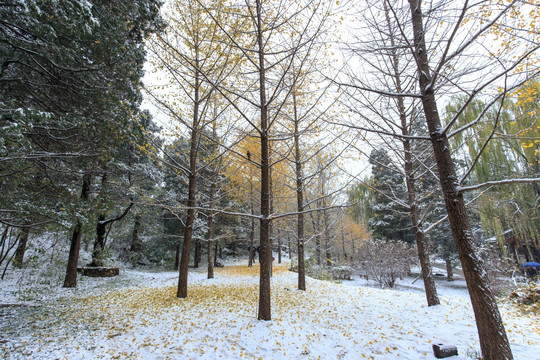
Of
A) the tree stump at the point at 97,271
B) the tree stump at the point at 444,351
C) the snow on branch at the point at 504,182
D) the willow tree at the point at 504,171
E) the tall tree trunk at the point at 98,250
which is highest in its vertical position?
the willow tree at the point at 504,171

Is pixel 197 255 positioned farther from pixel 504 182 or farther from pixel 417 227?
pixel 504 182

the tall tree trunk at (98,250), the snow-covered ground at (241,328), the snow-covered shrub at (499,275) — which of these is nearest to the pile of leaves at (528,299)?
the snow-covered ground at (241,328)

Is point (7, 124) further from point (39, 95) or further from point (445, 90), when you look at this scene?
point (445, 90)

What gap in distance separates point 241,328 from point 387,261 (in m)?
10.7

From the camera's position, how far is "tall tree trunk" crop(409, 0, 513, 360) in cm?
237

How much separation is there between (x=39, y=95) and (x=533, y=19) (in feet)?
27.3

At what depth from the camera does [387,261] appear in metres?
12.4

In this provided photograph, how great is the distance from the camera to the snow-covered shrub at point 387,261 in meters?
12.4

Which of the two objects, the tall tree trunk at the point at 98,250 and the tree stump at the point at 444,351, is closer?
the tree stump at the point at 444,351

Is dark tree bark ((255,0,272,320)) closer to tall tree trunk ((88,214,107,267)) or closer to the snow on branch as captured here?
the snow on branch

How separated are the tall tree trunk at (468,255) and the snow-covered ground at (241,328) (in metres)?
0.98

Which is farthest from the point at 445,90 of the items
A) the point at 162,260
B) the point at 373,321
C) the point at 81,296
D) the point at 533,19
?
the point at 162,260

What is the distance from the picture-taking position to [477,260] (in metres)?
2.52

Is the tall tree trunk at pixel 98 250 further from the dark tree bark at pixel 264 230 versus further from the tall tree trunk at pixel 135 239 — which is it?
the dark tree bark at pixel 264 230
